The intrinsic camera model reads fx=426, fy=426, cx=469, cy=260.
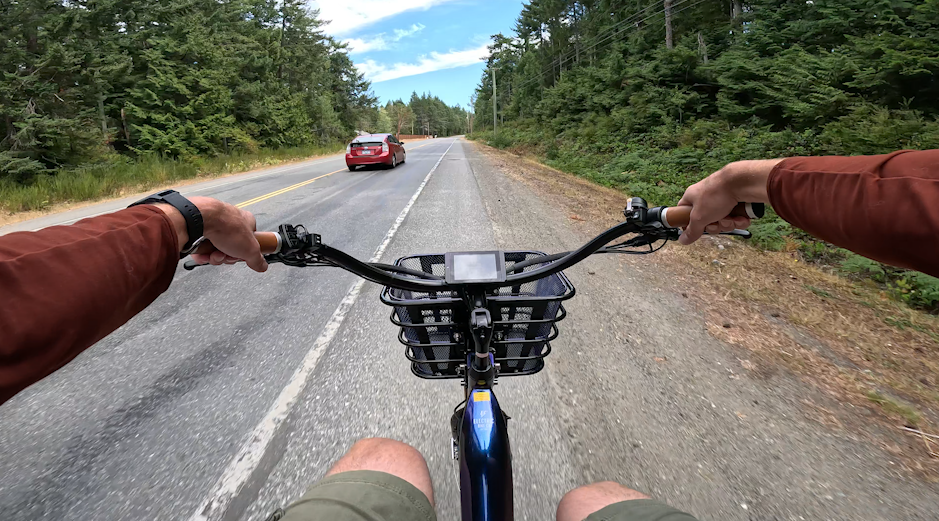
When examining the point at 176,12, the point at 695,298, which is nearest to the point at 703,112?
the point at 695,298

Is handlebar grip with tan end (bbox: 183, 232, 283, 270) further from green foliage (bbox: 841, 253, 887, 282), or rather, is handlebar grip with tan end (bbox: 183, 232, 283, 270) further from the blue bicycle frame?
green foliage (bbox: 841, 253, 887, 282)

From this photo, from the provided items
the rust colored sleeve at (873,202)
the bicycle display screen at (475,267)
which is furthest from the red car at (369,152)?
the rust colored sleeve at (873,202)

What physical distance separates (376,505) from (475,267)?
780 mm

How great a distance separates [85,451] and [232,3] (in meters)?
37.0

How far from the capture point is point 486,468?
1275mm

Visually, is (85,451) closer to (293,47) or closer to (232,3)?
(232,3)

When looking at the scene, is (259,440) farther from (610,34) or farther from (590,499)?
(610,34)

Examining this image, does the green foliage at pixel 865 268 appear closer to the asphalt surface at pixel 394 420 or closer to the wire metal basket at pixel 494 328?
the asphalt surface at pixel 394 420

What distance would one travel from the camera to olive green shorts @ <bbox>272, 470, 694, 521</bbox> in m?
1.14

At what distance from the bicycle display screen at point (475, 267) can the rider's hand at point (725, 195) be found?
65cm

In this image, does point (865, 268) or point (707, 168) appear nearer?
Result: point (865, 268)

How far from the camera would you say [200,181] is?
16.7 m

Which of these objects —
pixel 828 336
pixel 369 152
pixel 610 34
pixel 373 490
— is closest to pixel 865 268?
pixel 828 336

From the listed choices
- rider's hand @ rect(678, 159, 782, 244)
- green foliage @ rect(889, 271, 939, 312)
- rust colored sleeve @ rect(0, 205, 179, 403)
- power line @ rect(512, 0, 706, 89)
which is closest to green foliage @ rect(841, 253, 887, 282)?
green foliage @ rect(889, 271, 939, 312)
